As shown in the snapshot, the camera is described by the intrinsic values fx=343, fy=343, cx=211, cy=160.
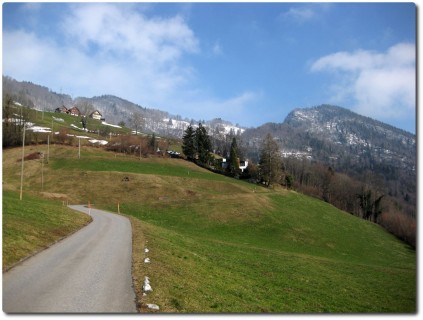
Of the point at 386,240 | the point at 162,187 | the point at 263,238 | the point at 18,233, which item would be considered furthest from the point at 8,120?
the point at 386,240

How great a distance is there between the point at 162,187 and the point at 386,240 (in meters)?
45.1

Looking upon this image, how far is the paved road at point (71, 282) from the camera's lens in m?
10.9

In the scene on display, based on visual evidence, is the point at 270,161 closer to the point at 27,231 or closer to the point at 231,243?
the point at 231,243

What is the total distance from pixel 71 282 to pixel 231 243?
95.3 ft

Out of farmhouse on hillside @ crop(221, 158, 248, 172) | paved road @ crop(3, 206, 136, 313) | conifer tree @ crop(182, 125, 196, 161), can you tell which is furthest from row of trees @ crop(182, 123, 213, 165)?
paved road @ crop(3, 206, 136, 313)

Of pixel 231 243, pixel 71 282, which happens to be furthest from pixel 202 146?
pixel 71 282

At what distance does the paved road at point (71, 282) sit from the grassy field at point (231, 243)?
935 mm

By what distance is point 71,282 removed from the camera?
13.4m

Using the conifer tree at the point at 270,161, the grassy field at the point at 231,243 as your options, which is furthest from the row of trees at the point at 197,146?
the conifer tree at the point at 270,161

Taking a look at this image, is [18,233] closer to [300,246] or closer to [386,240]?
[300,246]

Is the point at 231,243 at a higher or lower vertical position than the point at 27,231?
lower

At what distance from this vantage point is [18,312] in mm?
10398

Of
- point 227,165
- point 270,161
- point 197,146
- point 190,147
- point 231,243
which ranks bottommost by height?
point 231,243

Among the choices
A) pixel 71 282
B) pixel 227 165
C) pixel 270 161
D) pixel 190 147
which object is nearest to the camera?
pixel 71 282
